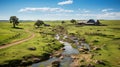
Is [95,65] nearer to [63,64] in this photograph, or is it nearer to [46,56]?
[63,64]

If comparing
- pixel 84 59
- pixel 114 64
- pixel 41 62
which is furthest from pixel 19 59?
pixel 114 64

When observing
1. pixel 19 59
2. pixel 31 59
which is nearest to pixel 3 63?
pixel 19 59

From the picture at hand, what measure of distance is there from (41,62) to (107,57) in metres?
29.4

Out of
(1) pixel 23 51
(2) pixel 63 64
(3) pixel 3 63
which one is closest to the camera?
(3) pixel 3 63

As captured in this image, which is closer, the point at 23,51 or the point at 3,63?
the point at 3,63

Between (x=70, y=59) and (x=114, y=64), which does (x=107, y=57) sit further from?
(x=70, y=59)

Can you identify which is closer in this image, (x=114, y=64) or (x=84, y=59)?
(x=114, y=64)

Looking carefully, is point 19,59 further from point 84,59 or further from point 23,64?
point 84,59

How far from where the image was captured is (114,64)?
6588cm

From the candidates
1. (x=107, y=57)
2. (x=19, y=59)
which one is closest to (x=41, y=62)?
(x=19, y=59)

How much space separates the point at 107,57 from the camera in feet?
246

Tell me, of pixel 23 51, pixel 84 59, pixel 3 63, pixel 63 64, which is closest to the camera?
pixel 3 63

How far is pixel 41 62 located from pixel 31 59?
15.1 ft

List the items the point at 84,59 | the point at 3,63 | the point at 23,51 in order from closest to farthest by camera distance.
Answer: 1. the point at 3,63
2. the point at 84,59
3. the point at 23,51
